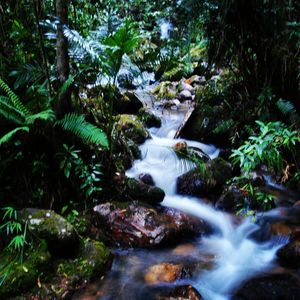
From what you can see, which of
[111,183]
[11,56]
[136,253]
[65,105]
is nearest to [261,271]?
[136,253]

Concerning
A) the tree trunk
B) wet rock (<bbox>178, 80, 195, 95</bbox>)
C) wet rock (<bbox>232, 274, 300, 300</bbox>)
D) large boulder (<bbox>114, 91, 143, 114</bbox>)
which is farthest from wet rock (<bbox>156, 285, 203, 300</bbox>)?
wet rock (<bbox>178, 80, 195, 95</bbox>)

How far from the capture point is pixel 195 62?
11.7 m

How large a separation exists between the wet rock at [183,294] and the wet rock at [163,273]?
1.10ft

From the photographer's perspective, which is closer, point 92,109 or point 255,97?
point 92,109

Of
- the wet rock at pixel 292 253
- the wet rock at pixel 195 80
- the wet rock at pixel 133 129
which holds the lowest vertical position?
the wet rock at pixel 292 253

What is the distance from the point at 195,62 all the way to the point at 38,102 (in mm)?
8596

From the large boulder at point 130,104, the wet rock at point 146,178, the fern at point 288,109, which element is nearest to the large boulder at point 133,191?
the wet rock at point 146,178

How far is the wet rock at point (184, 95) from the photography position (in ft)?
32.2

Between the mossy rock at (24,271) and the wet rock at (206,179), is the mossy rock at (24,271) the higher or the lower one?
the lower one

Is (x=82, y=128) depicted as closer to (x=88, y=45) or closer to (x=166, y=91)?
(x=88, y=45)

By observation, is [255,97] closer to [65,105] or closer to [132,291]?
[65,105]

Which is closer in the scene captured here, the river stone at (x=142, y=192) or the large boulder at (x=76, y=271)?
the large boulder at (x=76, y=271)

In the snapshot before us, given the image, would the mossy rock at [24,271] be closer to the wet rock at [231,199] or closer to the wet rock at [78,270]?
the wet rock at [78,270]

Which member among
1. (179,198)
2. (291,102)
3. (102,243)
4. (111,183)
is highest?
(291,102)
